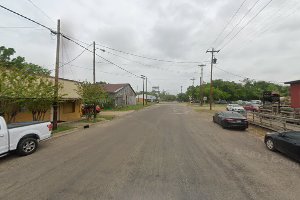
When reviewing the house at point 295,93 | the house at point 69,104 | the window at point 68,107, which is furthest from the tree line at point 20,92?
the house at point 295,93

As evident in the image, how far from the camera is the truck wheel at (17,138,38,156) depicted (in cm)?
794

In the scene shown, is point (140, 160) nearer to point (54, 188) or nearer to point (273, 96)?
point (54, 188)

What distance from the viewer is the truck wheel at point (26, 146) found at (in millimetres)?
7938

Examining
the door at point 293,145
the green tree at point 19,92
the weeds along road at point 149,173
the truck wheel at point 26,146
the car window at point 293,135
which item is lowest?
the weeds along road at point 149,173

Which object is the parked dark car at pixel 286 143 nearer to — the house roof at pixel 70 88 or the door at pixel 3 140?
the door at pixel 3 140

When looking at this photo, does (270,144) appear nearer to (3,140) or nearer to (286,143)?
(286,143)

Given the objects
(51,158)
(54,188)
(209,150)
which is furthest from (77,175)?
(209,150)

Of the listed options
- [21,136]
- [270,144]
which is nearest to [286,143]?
[270,144]

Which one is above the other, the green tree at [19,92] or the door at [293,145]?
the green tree at [19,92]

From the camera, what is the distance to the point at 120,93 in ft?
159

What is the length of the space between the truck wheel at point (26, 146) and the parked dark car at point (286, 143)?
10.2 m

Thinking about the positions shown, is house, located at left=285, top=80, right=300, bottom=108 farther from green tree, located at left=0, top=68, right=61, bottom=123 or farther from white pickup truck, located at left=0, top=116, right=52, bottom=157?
white pickup truck, located at left=0, top=116, right=52, bottom=157

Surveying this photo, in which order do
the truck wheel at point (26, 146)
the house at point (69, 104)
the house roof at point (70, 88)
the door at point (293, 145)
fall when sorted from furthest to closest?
the house roof at point (70, 88), the house at point (69, 104), the truck wheel at point (26, 146), the door at point (293, 145)

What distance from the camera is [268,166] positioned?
22.3 ft
